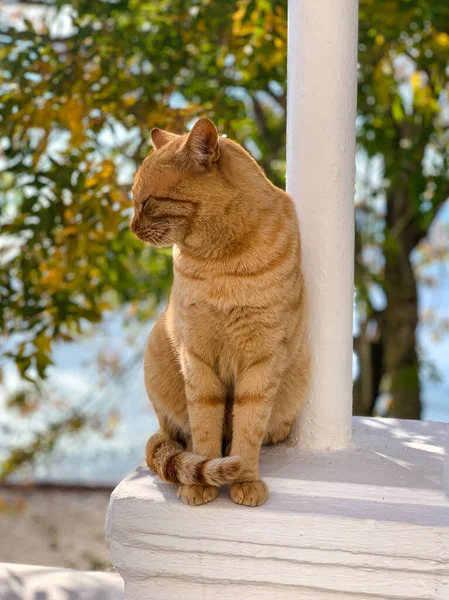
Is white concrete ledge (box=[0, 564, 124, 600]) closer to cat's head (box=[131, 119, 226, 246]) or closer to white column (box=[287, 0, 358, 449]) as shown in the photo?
white column (box=[287, 0, 358, 449])

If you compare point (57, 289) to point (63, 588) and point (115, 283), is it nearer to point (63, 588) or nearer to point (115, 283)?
point (115, 283)

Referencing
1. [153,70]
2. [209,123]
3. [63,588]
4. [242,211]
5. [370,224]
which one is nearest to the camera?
[209,123]

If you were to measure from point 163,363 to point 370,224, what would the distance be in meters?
2.73

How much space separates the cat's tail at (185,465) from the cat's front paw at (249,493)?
0.05 meters

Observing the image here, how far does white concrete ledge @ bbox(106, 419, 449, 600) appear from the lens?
1442 mm

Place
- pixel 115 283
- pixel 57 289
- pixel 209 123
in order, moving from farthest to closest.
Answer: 1. pixel 115 283
2. pixel 57 289
3. pixel 209 123

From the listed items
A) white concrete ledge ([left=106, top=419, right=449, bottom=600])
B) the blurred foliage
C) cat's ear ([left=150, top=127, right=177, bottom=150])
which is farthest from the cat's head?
the blurred foliage

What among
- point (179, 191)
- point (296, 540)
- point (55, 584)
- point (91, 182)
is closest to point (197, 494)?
point (296, 540)

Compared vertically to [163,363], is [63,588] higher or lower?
lower

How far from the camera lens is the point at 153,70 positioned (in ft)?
9.14

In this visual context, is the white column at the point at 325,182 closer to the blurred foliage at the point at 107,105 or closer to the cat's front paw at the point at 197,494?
the cat's front paw at the point at 197,494

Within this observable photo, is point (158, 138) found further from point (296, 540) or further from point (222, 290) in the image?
point (296, 540)

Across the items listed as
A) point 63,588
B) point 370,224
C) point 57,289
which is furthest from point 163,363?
point 370,224

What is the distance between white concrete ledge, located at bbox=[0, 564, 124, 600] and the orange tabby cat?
53cm
